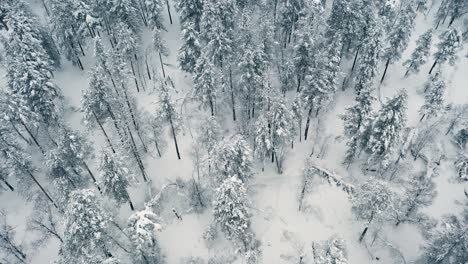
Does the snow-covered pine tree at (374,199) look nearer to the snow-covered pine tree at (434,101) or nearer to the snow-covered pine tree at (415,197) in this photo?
the snow-covered pine tree at (415,197)

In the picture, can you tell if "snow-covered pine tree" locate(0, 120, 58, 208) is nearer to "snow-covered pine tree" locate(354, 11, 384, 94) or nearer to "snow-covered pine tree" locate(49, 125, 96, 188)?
Answer: "snow-covered pine tree" locate(49, 125, 96, 188)

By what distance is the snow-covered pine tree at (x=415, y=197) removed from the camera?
38.7 meters

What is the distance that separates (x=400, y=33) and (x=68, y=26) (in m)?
44.6

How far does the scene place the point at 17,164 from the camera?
127ft

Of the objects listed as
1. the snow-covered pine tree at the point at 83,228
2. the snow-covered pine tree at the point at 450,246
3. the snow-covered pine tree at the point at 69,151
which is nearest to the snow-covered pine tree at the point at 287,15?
the snow-covered pine tree at the point at 69,151

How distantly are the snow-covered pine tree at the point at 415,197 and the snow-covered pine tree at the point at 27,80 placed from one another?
41.6 m

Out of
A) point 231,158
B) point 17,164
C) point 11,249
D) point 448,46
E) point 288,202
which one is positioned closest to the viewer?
point 231,158

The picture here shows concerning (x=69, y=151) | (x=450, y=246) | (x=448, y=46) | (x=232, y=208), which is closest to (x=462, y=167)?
(x=450, y=246)

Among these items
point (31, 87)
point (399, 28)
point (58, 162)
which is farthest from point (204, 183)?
point (399, 28)

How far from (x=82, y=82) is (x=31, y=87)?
1262 centimetres

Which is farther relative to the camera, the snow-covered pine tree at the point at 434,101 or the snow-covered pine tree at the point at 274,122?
the snow-covered pine tree at the point at 434,101

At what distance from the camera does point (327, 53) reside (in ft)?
133

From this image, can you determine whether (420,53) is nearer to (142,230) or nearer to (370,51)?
(370,51)

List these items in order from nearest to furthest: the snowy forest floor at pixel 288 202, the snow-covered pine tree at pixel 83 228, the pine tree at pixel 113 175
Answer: the snow-covered pine tree at pixel 83 228
the pine tree at pixel 113 175
the snowy forest floor at pixel 288 202
